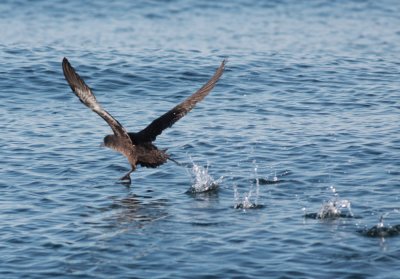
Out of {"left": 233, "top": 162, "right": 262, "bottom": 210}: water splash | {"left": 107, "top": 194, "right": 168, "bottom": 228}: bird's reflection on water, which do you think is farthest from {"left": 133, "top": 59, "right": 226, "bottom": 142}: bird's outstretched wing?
{"left": 233, "top": 162, "right": 262, "bottom": 210}: water splash

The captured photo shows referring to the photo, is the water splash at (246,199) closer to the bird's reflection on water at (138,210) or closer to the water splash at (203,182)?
the water splash at (203,182)

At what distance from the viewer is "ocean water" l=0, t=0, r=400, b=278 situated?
10898 mm

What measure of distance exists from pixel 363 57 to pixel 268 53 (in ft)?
9.06

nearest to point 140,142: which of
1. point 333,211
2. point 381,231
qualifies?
point 333,211

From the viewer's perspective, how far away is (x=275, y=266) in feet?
34.5

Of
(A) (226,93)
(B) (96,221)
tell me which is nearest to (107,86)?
(A) (226,93)

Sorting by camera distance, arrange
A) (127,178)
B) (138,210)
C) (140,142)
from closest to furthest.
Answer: (138,210), (140,142), (127,178)

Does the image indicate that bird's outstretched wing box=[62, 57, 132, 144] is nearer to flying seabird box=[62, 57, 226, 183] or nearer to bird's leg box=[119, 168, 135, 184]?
flying seabird box=[62, 57, 226, 183]

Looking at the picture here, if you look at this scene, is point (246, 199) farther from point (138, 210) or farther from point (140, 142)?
point (140, 142)

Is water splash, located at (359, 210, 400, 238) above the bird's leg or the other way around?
the other way around

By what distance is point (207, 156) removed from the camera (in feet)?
50.3

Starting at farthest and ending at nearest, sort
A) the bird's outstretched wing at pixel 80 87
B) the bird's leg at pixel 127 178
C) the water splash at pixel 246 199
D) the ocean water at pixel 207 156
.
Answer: the bird's leg at pixel 127 178 → the bird's outstretched wing at pixel 80 87 → the water splash at pixel 246 199 → the ocean water at pixel 207 156

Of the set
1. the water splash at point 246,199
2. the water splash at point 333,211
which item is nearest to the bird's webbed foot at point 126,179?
the water splash at point 246,199

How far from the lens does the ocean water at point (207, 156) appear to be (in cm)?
1090
